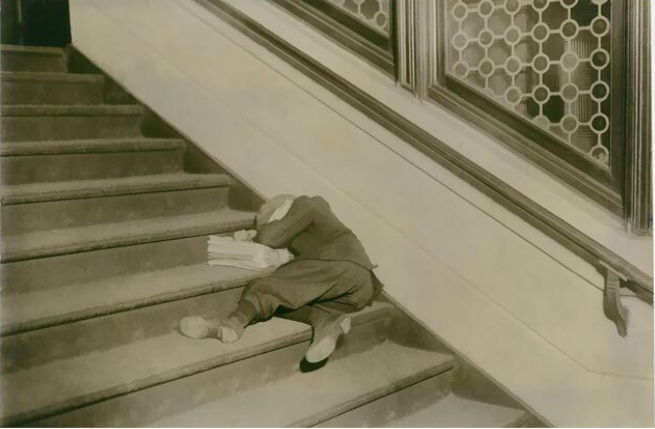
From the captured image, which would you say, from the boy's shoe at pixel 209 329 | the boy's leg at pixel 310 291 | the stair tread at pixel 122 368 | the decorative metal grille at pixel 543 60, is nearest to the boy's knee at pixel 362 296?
the boy's leg at pixel 310 291

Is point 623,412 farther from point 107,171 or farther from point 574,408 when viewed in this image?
point 107,171

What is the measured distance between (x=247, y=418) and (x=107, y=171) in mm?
1338

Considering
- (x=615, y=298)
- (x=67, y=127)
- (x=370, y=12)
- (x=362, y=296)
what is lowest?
(x=362, y=296)

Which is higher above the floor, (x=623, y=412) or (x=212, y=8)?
(x=212, y=8)

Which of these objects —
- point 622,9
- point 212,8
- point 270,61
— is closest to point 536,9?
point 622,9

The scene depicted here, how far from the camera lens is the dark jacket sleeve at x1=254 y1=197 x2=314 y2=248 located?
2502 mm

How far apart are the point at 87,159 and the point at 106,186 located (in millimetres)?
254

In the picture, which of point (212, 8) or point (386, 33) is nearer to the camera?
point (386, 33)

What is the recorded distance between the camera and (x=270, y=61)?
111 inches

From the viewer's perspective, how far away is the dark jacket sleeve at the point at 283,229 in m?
2.50

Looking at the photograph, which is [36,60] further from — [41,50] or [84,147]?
[84,147]

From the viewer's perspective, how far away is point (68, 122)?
9.32ft

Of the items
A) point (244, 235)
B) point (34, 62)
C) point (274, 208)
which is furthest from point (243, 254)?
point (34, 62)

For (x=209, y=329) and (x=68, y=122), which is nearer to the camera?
(x=209, y=329)
